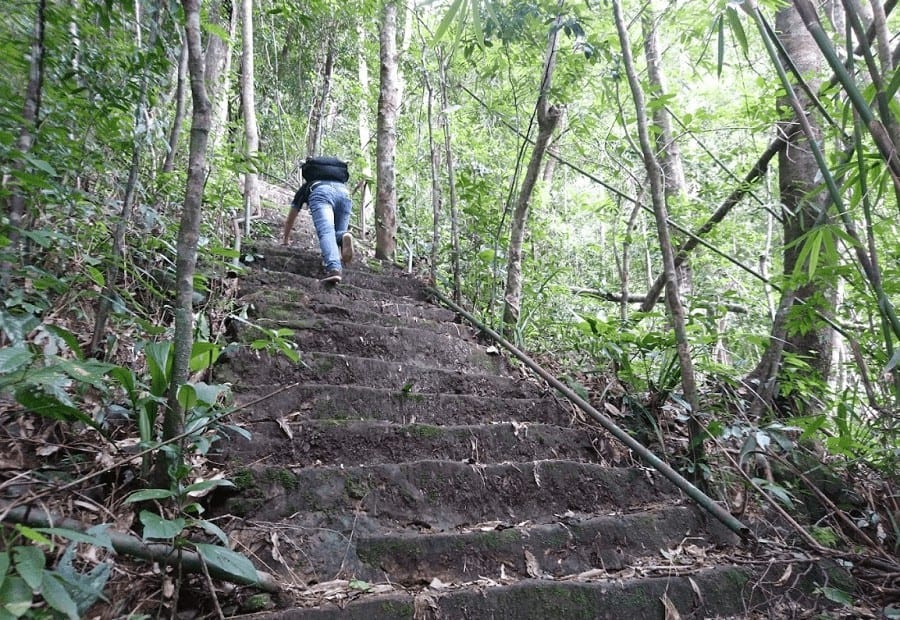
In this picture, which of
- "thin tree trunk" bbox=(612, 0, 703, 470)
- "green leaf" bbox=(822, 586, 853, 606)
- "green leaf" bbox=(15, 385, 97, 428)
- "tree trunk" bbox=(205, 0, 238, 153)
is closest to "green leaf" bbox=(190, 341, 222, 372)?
"green leaf" bbox=(15, 385, 97, 428)

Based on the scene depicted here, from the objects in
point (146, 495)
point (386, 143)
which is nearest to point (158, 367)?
point (146, 495)

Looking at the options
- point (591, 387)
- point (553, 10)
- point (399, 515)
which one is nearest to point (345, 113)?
point (553, 10)

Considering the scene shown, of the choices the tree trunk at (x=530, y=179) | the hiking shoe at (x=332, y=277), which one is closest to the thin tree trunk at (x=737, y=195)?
the tree trunk at (x=530, y=179)

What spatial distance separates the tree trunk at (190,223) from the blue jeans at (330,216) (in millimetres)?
2514

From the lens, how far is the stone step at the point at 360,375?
2.60 meters

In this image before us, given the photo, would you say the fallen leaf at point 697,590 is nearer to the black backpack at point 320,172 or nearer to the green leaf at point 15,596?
the green leaf at point 15,596

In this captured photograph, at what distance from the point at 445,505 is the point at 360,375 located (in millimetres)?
1023

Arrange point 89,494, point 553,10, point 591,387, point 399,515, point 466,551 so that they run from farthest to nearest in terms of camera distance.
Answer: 1. point 553,10
2. point 591,387
3. point 399,515
4. point 466,551
5. point 89,494

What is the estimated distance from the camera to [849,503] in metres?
2.68

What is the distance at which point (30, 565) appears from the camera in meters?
1.00

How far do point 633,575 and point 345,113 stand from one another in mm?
11970

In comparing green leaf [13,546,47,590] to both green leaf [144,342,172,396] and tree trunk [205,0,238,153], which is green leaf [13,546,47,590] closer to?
green leaf [144,342,172,396]

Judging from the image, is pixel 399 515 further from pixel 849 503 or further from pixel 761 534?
pixel 849 503

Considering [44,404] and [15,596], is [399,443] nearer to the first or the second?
[44,404]
